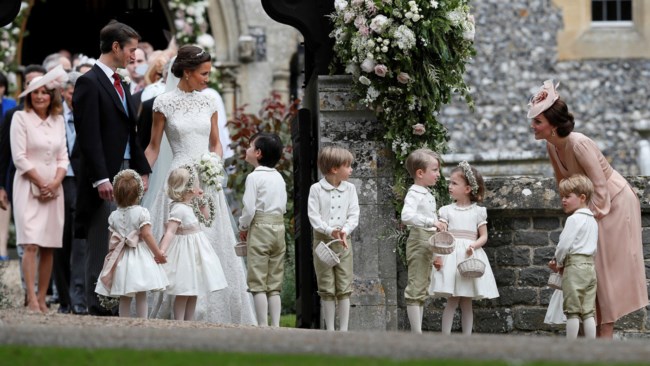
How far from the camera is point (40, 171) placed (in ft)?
39.7

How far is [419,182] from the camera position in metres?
10.3

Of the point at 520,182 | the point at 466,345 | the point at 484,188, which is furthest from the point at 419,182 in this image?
the point at 466,345

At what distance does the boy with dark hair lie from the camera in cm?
1036

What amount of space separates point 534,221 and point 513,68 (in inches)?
397

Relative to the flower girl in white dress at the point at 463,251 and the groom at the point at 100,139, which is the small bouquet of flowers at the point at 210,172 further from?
the flower girl in white dress at the point at 463,251

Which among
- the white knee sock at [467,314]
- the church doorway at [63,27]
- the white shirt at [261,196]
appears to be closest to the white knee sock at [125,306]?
the white shirt at [261,196]

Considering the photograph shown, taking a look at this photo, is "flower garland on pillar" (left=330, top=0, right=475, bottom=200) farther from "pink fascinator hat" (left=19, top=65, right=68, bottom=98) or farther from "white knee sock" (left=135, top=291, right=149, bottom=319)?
"pink fascinator hat" (left=19, top=65, right=68, bottom=98)

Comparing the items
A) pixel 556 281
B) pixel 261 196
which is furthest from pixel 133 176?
pixel 556 281

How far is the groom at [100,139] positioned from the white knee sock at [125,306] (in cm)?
52

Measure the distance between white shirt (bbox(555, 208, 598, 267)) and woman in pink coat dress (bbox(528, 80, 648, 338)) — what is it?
150 millimetres

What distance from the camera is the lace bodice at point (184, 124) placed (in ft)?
35.6

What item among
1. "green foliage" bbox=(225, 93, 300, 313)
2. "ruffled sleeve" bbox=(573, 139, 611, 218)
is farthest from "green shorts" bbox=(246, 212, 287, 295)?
"green foliage" bbox=(225, 93, 300, 313)

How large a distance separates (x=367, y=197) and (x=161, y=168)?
4.95ft

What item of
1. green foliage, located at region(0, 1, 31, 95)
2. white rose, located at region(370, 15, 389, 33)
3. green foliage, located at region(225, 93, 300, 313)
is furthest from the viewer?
green foliage, located at region(0, 1, 31, 95)
